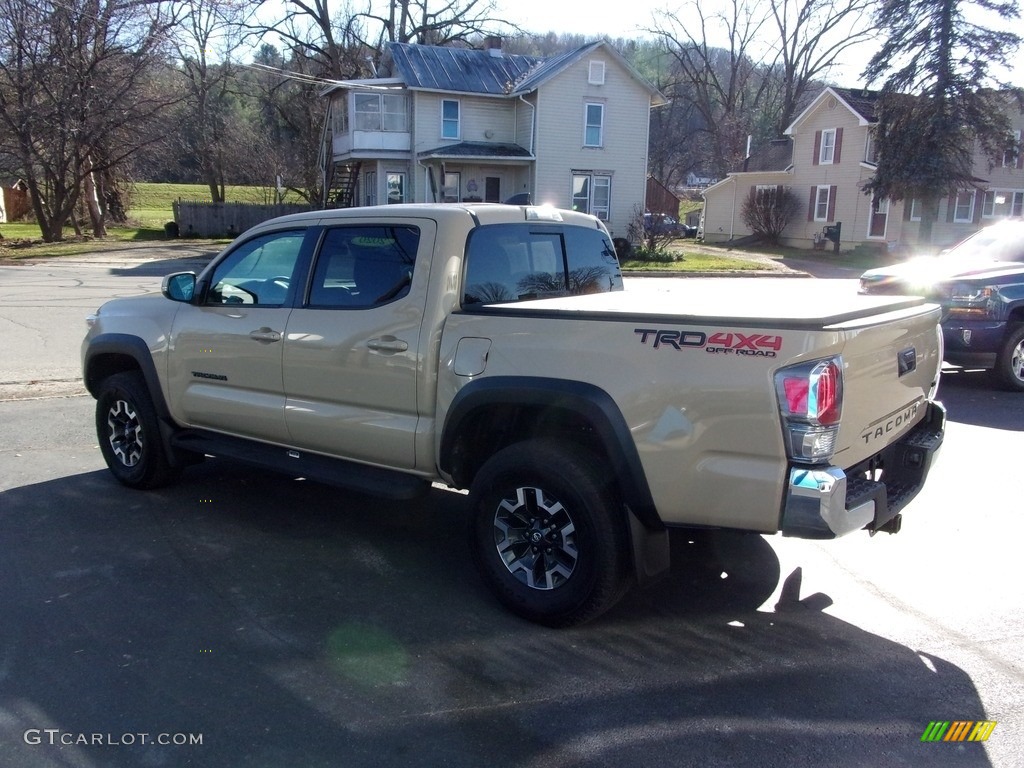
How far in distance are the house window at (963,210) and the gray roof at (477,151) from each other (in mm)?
18062

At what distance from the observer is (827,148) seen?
3922cm

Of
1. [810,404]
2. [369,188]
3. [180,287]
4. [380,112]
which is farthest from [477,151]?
[810,404]

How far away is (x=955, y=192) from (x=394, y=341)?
3287 cm

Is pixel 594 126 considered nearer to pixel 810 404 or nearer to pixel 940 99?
pixel 940 99

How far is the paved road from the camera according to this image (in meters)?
3.09

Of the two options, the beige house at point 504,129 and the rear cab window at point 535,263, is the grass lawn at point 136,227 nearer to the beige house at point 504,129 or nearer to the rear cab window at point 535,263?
the beige house at point 504,129

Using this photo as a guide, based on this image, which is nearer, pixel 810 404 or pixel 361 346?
pixel 810 404

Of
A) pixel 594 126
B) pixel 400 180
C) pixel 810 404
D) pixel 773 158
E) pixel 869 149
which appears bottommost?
pixel 810 404

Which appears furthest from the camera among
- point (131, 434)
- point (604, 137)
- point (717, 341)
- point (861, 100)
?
point (861, 100)

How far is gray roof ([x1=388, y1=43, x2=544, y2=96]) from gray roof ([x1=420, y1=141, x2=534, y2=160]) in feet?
6.81

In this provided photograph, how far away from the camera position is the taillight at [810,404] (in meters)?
3.22

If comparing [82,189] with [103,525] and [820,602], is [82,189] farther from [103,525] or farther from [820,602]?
[820,602]

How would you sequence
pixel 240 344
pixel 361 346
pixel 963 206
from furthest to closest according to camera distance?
1. pixel 963 206
2. pixel 240 344
3. pixel 361 346

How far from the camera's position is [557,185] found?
34562 mm
